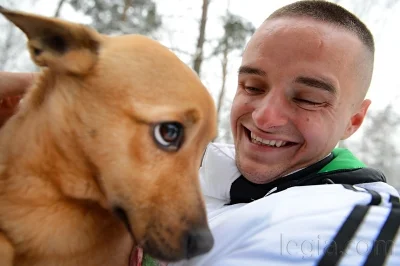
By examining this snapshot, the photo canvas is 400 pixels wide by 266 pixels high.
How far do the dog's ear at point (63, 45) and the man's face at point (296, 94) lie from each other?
0.92 metres

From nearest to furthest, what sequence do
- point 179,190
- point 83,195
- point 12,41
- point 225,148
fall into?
point 179,190 → point 83,195 → point 225,148 → point 12,41

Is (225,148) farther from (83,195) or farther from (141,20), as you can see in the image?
(141,20)

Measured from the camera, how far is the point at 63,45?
58.9 inches

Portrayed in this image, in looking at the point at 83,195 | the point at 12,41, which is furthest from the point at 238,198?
the point at 12,41

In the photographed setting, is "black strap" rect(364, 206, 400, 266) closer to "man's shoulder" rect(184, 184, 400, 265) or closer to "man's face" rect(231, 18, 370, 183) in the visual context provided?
"man's shoulder" rect(184, 184, 400, 265)

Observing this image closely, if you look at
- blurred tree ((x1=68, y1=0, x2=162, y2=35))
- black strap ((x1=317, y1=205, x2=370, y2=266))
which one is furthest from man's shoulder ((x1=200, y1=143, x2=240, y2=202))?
blurred tree ((x1=68, y1=0, x2=162, y2=35))

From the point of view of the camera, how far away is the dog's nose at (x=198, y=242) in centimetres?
122

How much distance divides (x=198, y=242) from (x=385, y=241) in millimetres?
625

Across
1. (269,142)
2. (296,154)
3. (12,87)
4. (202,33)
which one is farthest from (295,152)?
(202,33)

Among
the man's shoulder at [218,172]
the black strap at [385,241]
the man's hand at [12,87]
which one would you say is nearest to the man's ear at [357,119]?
the man's shoulder at [218,172]

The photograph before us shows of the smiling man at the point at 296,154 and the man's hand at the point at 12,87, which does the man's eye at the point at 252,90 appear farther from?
the man's hand at the point at 12,87

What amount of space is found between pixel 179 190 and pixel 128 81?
0.49m

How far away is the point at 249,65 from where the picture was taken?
1994 mm

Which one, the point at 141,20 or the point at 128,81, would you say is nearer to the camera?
the point at 128,81
